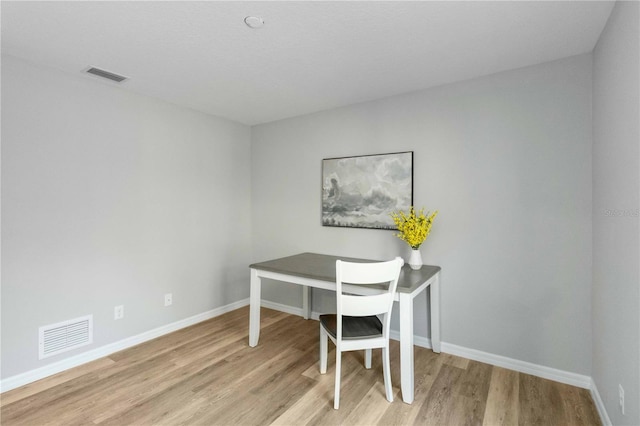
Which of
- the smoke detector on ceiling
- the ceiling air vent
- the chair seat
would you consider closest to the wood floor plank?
the chair seat

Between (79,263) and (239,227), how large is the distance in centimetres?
171

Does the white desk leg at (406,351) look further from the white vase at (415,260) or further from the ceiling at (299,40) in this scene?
the ceiling at (299,40)

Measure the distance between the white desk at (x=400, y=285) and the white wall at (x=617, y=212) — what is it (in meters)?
1.02

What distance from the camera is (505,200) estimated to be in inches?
97.0

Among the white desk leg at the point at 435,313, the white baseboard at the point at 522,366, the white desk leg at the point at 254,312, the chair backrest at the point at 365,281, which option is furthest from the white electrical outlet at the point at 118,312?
the white baseboard at the point at 522,366

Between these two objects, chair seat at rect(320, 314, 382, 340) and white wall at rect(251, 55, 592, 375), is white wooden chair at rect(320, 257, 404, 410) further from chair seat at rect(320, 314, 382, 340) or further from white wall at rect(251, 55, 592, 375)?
white wall at rect(251, 55, 592, 375)

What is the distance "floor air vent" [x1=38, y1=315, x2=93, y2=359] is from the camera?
2.38 metres

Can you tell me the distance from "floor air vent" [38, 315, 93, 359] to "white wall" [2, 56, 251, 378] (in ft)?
0.15

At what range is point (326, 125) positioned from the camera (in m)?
3.46

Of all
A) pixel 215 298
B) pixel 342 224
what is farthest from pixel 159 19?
pixel 215 298

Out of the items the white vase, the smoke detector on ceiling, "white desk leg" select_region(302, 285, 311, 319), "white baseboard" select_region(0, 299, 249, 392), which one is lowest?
"white baseboard" select_region(0, 299, 249, 392)

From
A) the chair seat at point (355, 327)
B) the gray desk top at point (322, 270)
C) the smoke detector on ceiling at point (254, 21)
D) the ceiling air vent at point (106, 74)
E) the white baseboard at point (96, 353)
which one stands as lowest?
the white baseboard at point (96, 353)

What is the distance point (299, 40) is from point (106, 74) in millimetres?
1622

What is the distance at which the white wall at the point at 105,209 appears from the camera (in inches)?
88.7
